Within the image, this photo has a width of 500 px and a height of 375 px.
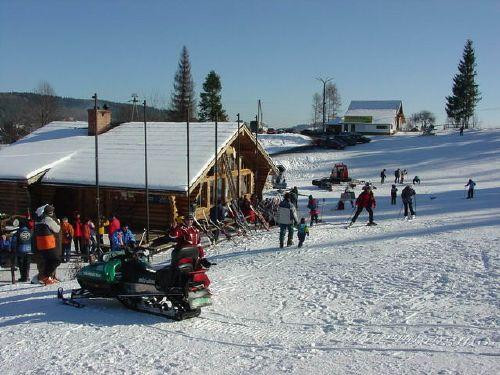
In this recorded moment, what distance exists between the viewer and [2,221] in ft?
61.8

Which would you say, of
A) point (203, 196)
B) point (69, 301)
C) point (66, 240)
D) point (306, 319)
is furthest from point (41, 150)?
point (306, 319)

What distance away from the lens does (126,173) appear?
67.2ft

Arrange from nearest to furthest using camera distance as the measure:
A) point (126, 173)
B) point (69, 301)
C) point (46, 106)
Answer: point (69, 301)
point (126, 173)
point (46, 106)

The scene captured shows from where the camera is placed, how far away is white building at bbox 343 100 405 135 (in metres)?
76.5

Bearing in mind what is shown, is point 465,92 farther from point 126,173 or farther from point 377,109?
point 126,173

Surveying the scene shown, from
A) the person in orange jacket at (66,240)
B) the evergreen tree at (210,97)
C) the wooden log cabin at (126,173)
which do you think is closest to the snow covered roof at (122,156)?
the wooden log cabin at (126,173)

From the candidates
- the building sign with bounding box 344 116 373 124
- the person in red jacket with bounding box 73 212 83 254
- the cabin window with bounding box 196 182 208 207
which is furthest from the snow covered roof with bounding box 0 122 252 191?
the building sign with bounding box 344 116 373 124

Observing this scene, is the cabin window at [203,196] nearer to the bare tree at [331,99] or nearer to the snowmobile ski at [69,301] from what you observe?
the snowmobile ski at [69,301]

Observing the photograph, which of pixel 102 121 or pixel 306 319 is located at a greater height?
pixel 102 121

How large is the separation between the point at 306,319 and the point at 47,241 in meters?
5.03

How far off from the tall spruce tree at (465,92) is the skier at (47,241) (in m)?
80.5

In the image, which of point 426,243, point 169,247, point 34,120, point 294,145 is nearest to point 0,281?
point 169,247

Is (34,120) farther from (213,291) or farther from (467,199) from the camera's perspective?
(213,291)

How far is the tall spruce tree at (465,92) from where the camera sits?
269 feet
